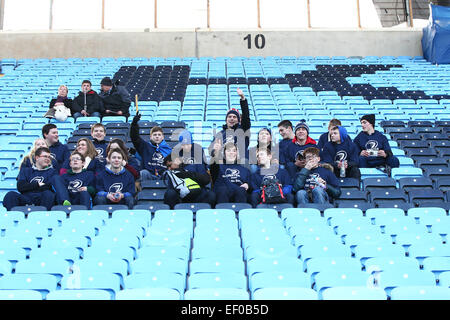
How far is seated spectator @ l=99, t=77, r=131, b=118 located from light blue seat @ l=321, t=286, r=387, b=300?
279 inches

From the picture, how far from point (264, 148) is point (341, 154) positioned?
48.6 inches

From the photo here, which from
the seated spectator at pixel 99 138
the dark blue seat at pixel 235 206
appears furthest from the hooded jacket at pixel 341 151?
the seated spectator at pixel 99 138

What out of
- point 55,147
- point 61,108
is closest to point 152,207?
point 55,147

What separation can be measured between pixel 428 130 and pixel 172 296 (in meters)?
7.12

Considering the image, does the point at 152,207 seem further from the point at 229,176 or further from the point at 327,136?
the point at 327,136

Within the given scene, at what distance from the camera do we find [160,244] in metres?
5.18

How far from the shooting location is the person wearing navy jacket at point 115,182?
21.3ft

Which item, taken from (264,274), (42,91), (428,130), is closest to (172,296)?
(264,274)

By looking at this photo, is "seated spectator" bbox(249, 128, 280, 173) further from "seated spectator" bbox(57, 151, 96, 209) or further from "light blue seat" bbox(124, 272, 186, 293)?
"light blue seat" bbox(124, 272, 186, 293)

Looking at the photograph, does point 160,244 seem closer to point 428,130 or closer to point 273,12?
point 428,130

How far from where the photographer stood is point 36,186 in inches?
257

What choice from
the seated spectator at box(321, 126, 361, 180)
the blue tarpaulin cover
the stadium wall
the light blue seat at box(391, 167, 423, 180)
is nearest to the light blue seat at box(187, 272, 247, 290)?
the seated spectator at box(321, 126, 361, 180)

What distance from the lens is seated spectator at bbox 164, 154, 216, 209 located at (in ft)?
21.0

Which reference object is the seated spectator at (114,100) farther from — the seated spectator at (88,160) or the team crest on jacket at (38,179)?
the team crest on jacket at (38,179)
